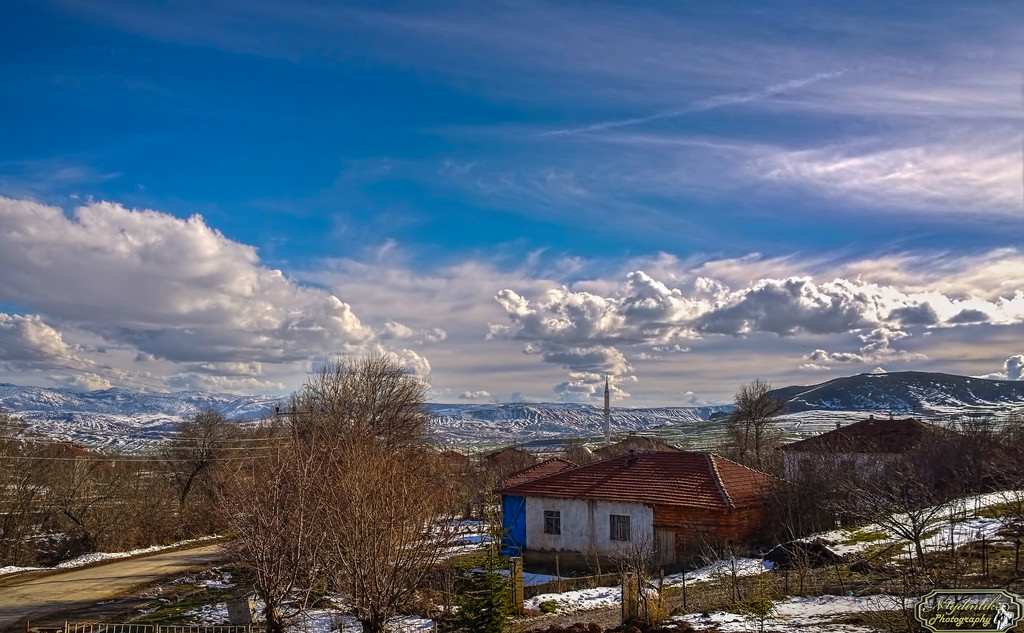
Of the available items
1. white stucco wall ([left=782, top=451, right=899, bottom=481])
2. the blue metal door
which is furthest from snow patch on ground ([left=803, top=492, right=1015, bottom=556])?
the blue metal door

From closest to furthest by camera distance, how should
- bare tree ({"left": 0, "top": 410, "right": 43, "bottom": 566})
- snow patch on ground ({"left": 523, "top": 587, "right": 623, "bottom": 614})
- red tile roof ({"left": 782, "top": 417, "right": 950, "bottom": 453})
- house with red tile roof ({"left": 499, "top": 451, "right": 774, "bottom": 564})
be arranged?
snow patch on ground ({"left": 523, "top": 587, "right": 623, "bottom": 614}) < house with red tile roof ({"left": 499, "top": 451, "right": 774, "bottom": 564}) < bare tree ({"left": 0, "top": 410, "right": 43, "bottom": 566}) < red tile roof ({"left": 782, "top": 417, "right": 950, "bottom": 453})

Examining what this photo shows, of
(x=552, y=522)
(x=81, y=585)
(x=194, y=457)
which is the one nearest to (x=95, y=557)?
(x=81, y=585)

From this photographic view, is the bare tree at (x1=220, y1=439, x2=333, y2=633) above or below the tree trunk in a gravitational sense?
above

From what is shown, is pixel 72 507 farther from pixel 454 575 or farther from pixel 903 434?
pixel 903 434

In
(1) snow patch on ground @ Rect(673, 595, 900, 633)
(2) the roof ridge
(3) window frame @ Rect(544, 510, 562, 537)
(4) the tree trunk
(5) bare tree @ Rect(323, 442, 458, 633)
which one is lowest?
(3) window frame @ Rect(544, 510, 562, 537)

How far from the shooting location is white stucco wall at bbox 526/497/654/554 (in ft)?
96.5

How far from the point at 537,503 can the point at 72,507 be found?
2419 cm

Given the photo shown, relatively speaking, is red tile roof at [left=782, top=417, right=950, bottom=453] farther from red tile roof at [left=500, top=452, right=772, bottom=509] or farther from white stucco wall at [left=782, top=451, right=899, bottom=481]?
red tile roof at [left=500, top=452, right=772, bottom=509]

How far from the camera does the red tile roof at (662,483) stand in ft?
95.7

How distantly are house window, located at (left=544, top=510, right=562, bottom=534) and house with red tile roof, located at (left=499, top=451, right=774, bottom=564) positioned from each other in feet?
0.14

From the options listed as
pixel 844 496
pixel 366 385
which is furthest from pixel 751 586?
pixel 366 385

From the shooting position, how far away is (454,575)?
2212cm

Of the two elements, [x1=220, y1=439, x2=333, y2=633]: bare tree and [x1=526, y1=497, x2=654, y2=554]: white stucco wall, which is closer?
[x1=220, y1=439, x2=333, y2=633]: bare tree

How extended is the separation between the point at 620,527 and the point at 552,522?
3.45 meters
